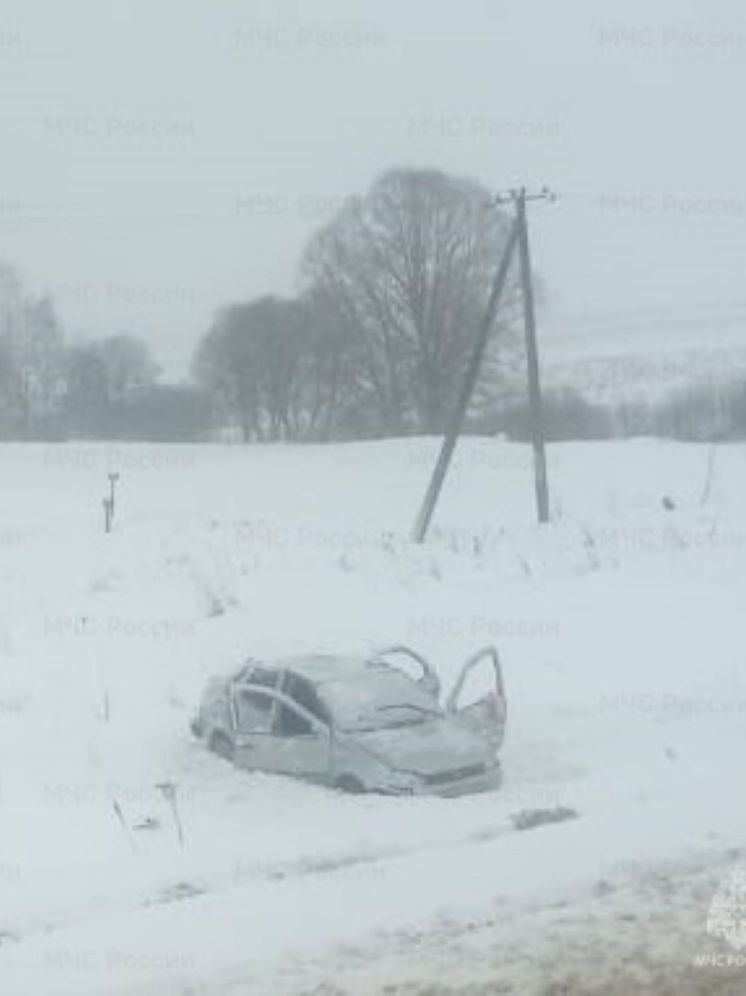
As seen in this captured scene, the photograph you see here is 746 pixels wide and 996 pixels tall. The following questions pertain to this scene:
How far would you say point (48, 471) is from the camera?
42.1m

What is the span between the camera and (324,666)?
15.5 meters

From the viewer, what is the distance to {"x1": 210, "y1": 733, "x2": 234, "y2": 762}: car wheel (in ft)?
51.1

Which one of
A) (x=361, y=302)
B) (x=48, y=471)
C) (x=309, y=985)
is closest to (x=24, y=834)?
(x=309, y=985)

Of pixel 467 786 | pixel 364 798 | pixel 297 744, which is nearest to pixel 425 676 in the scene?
pixel 297 744

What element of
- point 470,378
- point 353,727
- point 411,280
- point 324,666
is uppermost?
point 411,280

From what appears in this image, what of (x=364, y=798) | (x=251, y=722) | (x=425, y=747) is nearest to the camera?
(x=364, y=798)

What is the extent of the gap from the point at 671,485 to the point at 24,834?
98.0ft

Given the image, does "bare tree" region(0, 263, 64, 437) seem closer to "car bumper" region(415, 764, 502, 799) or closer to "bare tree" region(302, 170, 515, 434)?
"bare tree" region(302, 170, 515, 434)

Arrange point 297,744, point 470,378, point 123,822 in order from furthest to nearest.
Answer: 1. point 470,378
2. point 297,744
3. point 123,822

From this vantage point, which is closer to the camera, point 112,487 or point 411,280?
point 112,487

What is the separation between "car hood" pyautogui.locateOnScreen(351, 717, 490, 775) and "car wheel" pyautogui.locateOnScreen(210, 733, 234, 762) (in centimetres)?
180

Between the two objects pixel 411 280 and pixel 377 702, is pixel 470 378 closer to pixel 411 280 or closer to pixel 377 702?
pixel 377 702

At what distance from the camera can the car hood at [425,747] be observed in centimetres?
1391

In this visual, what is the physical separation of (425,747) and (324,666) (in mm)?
1742
